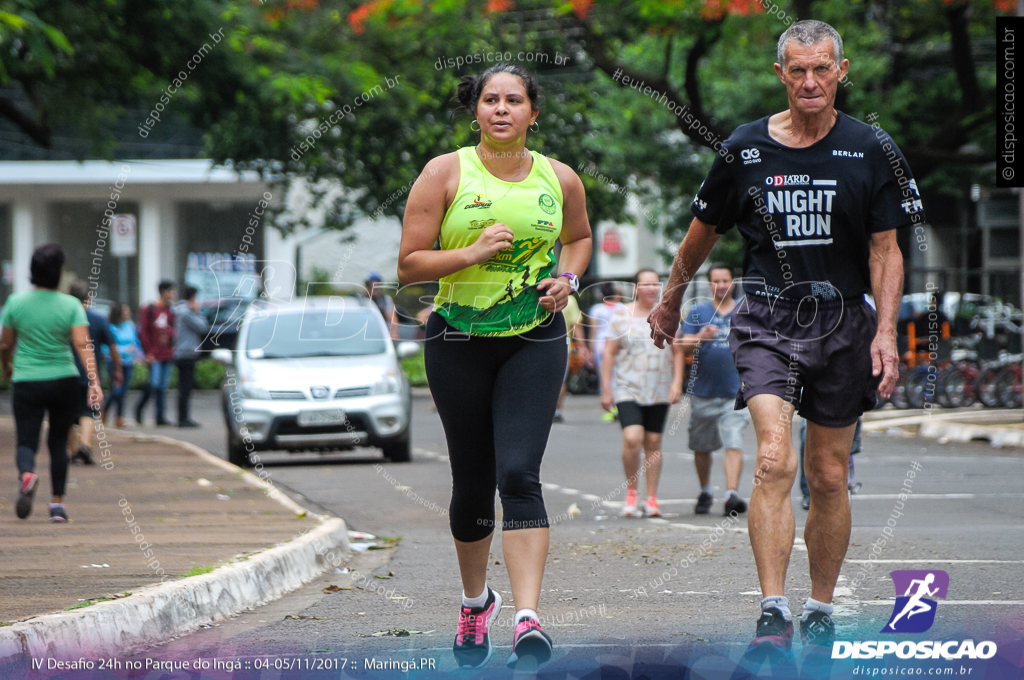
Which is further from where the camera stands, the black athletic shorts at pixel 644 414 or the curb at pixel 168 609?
the black athletic shorts at pixel 644 414

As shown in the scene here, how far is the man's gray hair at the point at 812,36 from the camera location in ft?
14.9

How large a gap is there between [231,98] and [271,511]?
30.3 feet

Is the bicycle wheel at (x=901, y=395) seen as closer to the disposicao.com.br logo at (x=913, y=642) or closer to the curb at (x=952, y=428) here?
the curb at (x=952, y=428)

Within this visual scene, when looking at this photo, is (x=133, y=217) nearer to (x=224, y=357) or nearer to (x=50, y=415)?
(x=224, y=357)

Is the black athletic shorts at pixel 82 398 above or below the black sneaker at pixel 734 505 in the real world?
above

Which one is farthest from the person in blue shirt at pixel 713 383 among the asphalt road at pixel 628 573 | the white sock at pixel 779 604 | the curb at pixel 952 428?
the curb at pixel 952 428

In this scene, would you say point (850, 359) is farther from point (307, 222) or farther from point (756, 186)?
point (307, 222)

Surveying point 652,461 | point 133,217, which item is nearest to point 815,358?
point 652,461

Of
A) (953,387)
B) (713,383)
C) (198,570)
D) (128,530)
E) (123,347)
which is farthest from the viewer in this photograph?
(953,387)

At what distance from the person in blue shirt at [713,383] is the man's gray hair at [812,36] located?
519cm

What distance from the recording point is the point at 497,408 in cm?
434

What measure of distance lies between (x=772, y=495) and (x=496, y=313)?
3.44ft

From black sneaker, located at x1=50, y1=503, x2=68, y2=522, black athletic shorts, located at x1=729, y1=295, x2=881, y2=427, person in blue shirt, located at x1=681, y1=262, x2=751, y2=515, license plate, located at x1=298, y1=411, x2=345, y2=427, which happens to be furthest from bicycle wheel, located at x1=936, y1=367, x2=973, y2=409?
black athletic shorts, located at x1=729, y1=295, x2=881, y2=427

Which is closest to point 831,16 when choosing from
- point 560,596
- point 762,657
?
point 560,596
